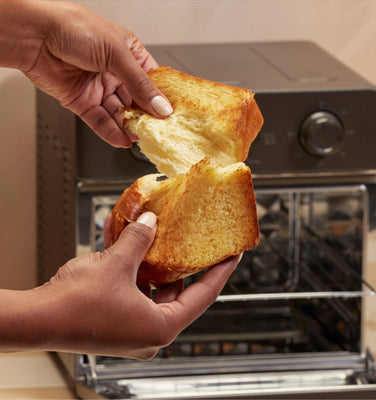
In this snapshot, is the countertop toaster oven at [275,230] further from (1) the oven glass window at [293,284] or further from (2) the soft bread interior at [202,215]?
(2) the soft bread interior at [202,215]

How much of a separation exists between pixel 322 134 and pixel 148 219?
1.67 feet

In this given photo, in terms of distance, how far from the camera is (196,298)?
0.75 meters

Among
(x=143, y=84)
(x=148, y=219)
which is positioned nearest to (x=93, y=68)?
(x=143, y=84)

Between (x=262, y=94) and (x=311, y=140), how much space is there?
4.6 inches

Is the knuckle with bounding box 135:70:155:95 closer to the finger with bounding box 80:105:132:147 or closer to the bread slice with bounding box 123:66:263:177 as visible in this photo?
the bread slice with bounding box 123:66:263:177

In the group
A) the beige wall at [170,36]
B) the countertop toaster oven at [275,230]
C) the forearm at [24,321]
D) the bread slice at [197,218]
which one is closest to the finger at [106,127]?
the countertop toaster oven at [275,230]

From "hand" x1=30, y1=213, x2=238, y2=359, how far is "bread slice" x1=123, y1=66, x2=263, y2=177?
11 cm

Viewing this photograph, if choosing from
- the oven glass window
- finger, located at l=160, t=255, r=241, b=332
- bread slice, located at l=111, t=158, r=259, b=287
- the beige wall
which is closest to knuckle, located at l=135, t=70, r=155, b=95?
bread slice, located at l=111, t=158, r=259, b=287

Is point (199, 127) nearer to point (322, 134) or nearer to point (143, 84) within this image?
point (143, 84)

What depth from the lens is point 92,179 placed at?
3.73 feet

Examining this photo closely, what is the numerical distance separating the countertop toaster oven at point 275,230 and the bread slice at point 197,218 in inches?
15.5

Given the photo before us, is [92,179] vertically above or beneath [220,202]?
above

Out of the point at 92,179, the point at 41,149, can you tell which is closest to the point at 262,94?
the point at 92,179

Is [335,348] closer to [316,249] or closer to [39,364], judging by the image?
[316,249]
